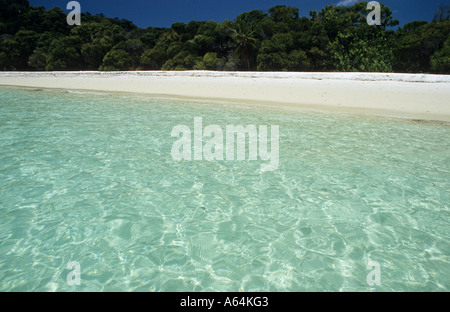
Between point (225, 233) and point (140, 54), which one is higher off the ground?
point (140, 54)

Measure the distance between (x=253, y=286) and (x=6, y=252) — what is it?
2.84 meters

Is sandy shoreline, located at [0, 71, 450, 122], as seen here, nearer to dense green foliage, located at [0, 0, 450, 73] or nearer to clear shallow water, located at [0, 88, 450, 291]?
clear shallow water, located at [0, 88, 450, 291]

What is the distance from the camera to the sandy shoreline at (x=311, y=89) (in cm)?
1104

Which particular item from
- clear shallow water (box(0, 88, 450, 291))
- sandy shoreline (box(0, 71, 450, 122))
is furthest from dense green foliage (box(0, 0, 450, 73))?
clear shallow water (box(0, 88, 450, 291))

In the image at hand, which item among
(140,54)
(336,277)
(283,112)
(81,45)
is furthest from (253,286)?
(81,45)

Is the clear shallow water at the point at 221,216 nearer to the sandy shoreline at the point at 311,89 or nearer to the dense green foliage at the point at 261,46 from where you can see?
the sandy shoreline at the point at 311,89

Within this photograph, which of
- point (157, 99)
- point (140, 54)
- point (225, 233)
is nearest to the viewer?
point (225, 233)

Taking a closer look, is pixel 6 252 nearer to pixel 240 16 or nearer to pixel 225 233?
pixel 225 233

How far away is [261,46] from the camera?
29.3 metres

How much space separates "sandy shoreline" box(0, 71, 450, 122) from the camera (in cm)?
1104

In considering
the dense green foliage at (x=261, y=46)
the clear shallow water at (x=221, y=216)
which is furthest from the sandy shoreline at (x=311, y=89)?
the dense green foliage at (x=261, y=46)

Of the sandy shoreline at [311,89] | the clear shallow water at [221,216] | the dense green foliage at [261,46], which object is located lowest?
the clear shallow water at [221,216]

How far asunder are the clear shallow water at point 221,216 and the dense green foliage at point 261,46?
24.0 m

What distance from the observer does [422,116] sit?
9797 millimetres
